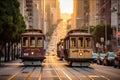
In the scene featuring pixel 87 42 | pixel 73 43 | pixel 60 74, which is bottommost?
pixel 60 74

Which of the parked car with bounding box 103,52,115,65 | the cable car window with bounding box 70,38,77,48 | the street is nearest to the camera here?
the street

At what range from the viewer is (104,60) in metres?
58.0

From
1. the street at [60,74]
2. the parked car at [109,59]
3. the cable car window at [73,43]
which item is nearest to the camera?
the street at [60,74]

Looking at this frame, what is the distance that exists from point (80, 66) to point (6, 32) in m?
10.8

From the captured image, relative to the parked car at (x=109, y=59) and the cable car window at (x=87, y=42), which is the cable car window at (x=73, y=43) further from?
the parked car at (x=109, y=59)

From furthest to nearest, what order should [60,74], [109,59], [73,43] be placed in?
[109,59], [73,43], [60,74]

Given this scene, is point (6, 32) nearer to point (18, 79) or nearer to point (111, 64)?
point (111, 64)

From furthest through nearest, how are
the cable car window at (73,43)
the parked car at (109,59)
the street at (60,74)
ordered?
the parked car at (109,59)
the cable car window at (73,43)
the street at (60,74)

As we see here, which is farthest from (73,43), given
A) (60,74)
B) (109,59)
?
(60,74)

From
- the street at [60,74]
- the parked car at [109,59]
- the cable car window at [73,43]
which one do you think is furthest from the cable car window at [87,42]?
the parked car at [109,59]

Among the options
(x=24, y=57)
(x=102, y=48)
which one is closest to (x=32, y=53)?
(x=24, y=57)

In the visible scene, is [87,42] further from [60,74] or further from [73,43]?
[60,74]

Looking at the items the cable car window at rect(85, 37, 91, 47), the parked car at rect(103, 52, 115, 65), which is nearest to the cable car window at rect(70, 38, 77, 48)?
the cable car window at rect(85, 37, 91, 47)

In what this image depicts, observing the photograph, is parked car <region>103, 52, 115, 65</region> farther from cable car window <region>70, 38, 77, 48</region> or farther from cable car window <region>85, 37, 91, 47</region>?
cable car window <region>70, 38, 77, 48</region>
